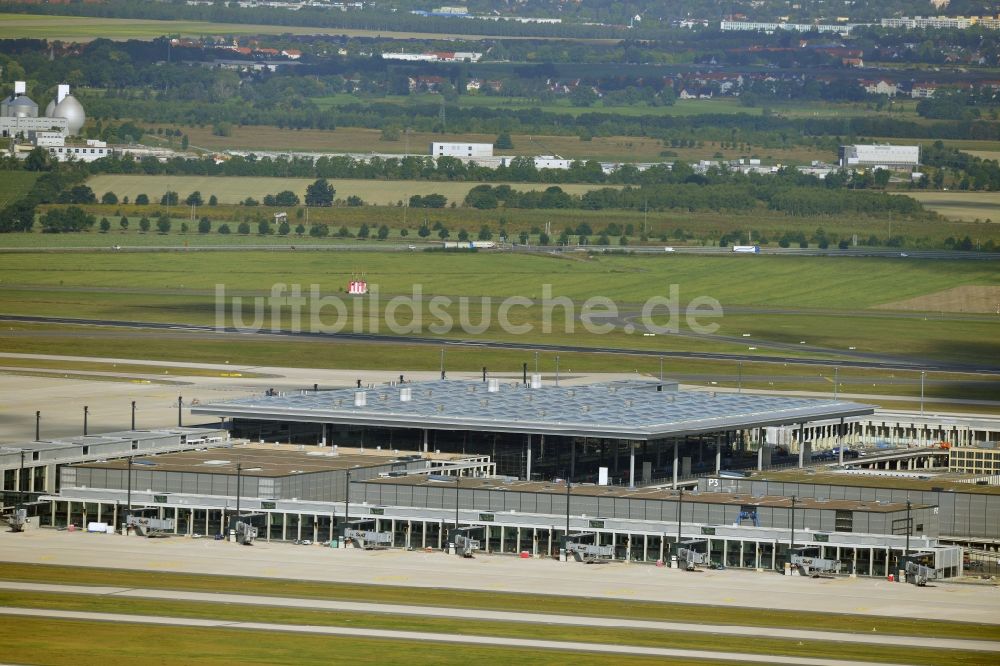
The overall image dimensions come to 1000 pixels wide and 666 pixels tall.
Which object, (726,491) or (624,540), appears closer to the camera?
(624,540)

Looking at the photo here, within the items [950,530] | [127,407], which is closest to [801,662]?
[950,530]

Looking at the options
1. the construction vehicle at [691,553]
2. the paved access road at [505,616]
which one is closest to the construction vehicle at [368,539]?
the paved access road at [505,616]

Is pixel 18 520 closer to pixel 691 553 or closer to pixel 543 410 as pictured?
pixel 691 553

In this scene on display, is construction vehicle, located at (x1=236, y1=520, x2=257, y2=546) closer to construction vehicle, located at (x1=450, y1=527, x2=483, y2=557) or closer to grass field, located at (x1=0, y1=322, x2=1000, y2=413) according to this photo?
construction vehicle, located at (x1=450, y1=527, x2=483, y2=557)

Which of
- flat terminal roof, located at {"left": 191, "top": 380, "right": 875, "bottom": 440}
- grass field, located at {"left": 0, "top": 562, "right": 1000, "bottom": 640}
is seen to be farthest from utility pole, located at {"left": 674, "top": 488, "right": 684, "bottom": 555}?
flat terminal roof, located at {"left": 191, "top": 380, "right": 875, "bottom": 440}

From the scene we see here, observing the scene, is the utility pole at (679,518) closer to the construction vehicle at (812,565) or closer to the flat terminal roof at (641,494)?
the flat terminal roof at (641,494)

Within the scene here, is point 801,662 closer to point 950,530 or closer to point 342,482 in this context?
point 950,530

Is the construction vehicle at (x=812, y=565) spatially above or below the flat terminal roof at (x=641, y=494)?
below
